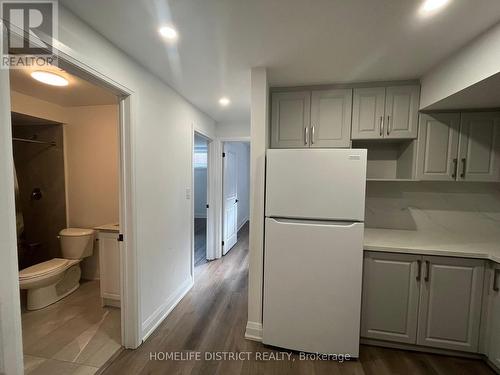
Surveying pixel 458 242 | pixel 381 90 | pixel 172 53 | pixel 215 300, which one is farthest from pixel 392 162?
pixel 215 300

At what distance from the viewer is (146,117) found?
6.62ft

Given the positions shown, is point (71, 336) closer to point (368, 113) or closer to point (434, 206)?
point (368, 113)

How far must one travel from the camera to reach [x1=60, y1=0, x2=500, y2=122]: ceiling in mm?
1250

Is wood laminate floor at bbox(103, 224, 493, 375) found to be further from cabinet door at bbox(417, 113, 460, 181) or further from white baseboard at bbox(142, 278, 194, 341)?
cabinet door at bbox(417, 113, 460, 181)

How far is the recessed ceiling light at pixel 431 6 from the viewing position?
3.89 feet

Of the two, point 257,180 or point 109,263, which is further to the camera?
point 109,263

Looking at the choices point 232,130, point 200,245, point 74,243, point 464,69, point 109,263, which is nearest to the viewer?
→ point 464,69

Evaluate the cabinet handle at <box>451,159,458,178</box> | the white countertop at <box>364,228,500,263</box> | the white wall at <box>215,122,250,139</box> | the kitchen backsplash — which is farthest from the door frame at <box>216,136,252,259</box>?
the cabinet handle at <box>451,159,458,178</box>

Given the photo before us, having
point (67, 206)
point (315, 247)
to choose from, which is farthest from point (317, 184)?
point (67, 206)

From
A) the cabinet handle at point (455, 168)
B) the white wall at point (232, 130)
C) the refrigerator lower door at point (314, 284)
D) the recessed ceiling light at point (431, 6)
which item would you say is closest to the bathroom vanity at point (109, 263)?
the refrigerator lower door at point (314, 284)

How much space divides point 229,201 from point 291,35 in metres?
3.25

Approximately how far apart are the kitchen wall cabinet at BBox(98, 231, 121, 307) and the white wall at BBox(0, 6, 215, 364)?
1.87ft

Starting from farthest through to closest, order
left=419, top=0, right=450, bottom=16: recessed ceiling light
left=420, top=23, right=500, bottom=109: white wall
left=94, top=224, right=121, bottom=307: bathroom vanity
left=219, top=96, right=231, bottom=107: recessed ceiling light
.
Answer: left=219, top=96, right=231, bottom=107: recessed ceiling light → left=94, top=224, right=121, bottom=307: bathroom vanity → left=420, top=23, right=500, bottom=109: white wall → left=419, top=0, right=450, bottom=16: recessed ceiling light

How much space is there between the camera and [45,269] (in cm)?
245
